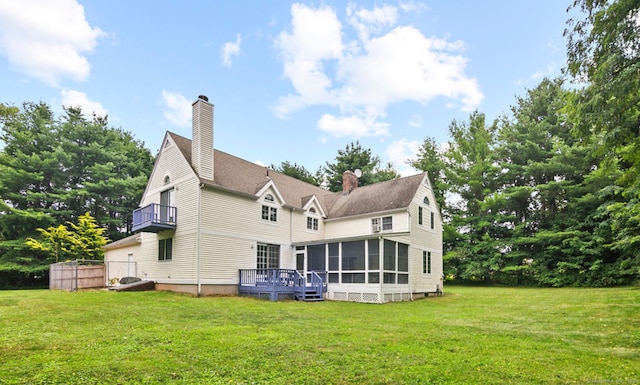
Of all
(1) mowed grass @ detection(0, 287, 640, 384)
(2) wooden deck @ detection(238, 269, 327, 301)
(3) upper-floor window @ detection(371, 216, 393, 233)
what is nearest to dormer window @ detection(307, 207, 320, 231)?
(3) upper-floor window @ detection(371, 216, 393, 233)

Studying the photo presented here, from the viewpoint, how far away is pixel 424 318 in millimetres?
10656

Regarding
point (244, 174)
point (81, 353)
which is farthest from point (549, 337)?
point (244, 174)

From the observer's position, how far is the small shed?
18859 mm

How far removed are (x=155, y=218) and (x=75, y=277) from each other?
5.87 metres

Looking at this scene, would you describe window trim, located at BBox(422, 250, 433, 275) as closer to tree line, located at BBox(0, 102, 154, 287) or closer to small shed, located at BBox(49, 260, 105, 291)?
small shed, located at BBox(49, 260, 105, 291)

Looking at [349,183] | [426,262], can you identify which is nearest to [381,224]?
[426,262]

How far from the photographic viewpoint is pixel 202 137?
17391mm

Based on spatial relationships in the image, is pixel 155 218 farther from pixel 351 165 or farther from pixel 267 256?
pixel 351 165

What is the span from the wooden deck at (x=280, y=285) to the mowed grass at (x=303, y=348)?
18.3 ft

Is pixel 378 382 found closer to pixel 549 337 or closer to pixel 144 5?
pixel 549 337

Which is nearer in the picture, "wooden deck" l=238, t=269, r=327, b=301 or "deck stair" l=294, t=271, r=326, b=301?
"wooden deck" l=238, t=269, r=327, b=301

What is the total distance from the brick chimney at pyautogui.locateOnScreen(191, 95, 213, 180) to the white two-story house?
0.05 m

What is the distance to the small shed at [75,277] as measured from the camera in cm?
1886

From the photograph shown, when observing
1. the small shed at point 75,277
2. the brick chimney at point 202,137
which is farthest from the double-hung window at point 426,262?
the small shed at point 75,277
